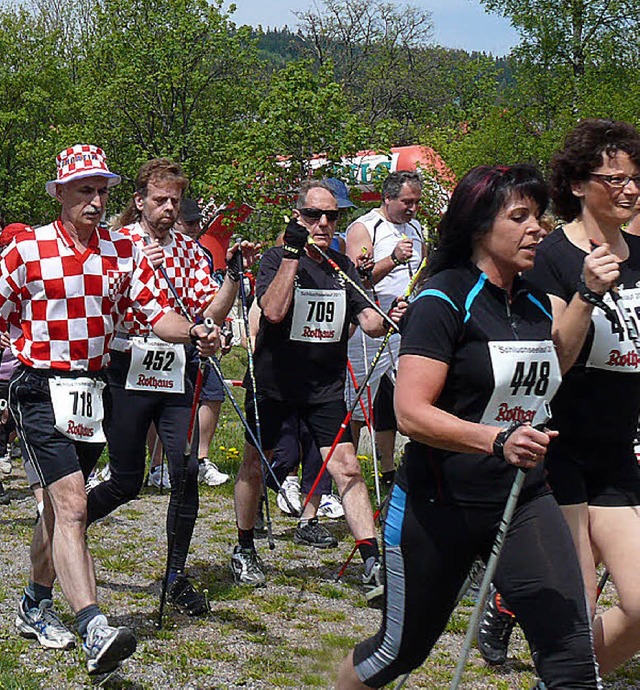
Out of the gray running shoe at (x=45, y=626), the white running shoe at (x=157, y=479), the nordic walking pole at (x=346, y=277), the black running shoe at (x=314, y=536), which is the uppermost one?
the nordic walking pole at (x=346, y=277)

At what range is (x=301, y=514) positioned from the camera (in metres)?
7.49

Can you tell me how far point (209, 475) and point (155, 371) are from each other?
376 centimetres

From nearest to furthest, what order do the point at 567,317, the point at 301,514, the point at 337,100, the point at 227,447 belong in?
the point at 567,317 → the point at 301,514 → the point at 227,447 → the point at 337,100

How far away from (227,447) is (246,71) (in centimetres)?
2260

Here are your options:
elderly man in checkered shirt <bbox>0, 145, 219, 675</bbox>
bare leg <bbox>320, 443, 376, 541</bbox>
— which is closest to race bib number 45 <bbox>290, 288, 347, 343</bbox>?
bare leg <bbox>320, 443, 376, 541</bbox>

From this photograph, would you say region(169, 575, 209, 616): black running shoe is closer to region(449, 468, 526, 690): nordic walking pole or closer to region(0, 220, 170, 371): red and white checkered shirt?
region(0, 220, 170, 371): red and white checkered shirt

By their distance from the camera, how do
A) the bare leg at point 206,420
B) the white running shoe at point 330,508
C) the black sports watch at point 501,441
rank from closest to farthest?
1. the black sports watch at point 501,441
2. the white running shoe at point 330,508
3. the bare leg at point 206,420

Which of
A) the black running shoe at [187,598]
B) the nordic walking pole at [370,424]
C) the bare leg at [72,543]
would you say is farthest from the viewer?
the nordic walking pole at [370,424]

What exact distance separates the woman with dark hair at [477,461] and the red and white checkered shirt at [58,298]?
6.40 feet

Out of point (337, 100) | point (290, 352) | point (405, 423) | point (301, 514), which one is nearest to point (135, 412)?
point (290, 352)

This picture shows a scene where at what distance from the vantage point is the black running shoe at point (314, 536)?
23.9 feet

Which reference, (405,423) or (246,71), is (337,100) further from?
(246,71)

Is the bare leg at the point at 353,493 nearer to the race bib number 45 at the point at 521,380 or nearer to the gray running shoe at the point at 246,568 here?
the gray running shoe at the point at 246,568

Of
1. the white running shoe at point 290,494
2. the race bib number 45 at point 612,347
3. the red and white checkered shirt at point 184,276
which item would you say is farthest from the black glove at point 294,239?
the white running shoe at point 290,494
